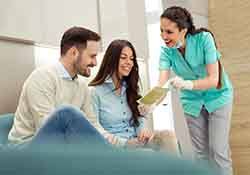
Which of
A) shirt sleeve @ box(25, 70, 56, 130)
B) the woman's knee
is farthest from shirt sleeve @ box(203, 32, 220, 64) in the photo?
the woman's knee

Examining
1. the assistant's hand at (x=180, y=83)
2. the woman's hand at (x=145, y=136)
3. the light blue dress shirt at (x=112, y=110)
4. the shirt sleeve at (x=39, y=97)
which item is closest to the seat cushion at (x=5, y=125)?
the shirt sleeve at (x=39, y=97)

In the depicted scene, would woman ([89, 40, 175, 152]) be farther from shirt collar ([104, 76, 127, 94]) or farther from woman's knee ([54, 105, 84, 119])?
woman's knee ([54, 105, 84, 119])

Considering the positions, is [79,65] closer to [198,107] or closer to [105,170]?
[198,107]

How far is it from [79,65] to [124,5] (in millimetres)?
1105

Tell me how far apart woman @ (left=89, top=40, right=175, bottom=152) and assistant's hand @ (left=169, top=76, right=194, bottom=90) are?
21 centimetres

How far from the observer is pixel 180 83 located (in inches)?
85.8

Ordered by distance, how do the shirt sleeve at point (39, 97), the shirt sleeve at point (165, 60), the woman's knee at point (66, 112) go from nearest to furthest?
A: the woman's knee at point (66, 112), the shirt sleeve at point (39, 97), the shirt sleeve at point (165, 60)

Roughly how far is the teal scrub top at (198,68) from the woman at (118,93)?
368 mm

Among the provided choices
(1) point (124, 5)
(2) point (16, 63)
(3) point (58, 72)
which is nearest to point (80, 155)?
(3) point (58, 72)

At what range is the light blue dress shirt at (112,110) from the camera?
6.48 feet

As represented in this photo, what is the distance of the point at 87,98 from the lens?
6.12 ft

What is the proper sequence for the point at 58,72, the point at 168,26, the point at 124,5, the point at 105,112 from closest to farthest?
the point at 58,72
the point at 105,112
the point at 168,26
the point at 124,5

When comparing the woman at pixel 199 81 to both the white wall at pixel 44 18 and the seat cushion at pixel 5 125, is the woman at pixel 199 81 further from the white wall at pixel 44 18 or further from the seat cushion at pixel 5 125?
the seat cushion at pixel 5 125

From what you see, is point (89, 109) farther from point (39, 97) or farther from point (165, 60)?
point (165, 60)
